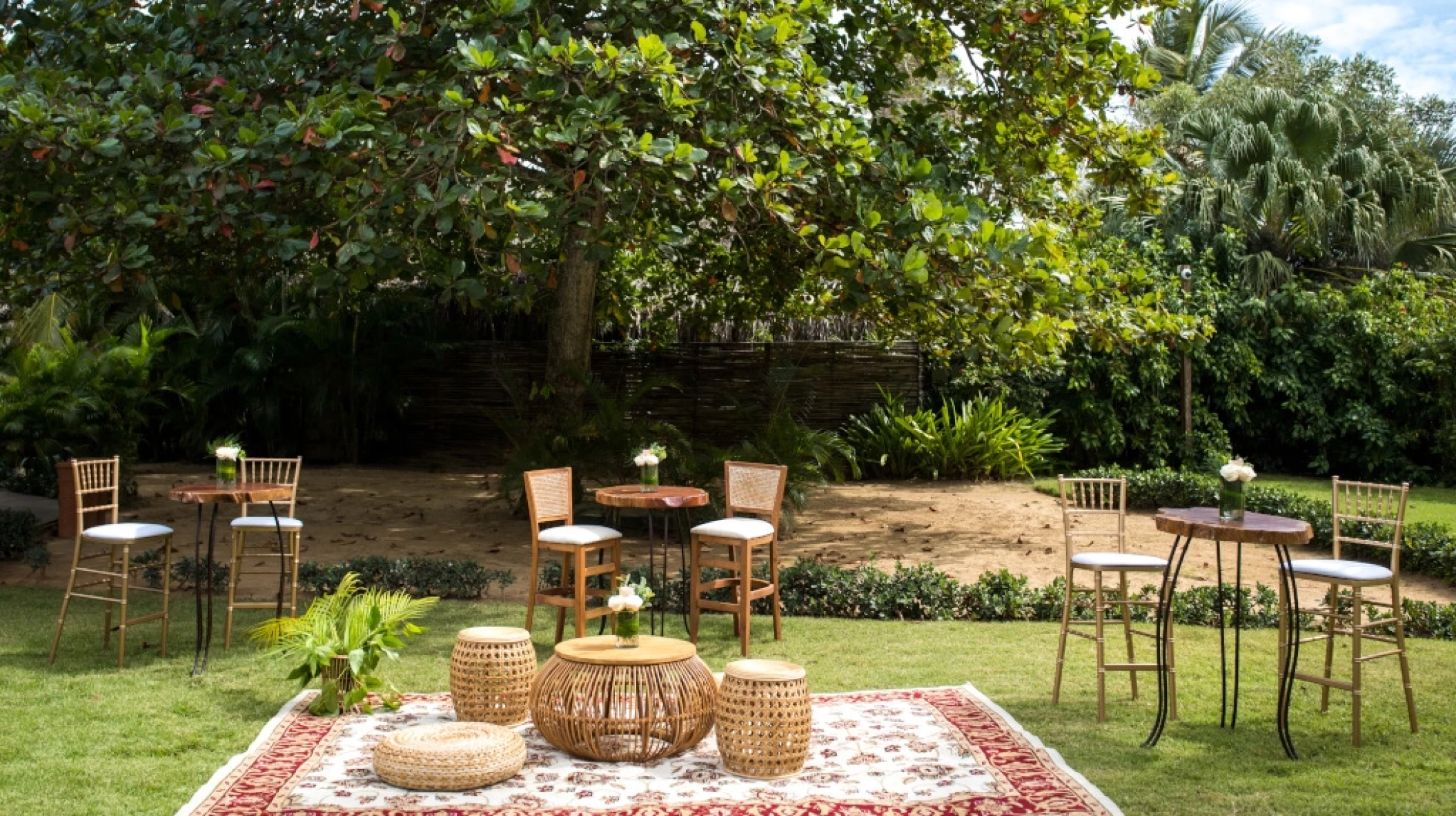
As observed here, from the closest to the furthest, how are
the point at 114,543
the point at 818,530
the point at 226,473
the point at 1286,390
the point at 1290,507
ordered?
1. the point at 226,473
2. the point at 114,543
3. the point at 1290,507
4. the point at 818,530
5. the point at 1286,390

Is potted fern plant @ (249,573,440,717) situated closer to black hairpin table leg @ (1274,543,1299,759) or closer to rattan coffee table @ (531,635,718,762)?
rattan coffee table @ (531,635,718,762)

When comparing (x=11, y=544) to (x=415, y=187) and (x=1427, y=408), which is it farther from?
(x=1427, y=408)

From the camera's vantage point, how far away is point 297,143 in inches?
276

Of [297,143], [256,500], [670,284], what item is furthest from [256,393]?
[256,500]

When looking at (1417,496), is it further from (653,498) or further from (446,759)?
(446,759)

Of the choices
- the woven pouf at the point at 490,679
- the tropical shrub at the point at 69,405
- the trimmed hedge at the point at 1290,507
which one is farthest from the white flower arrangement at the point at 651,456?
the tropical shrub at the point at 69,405

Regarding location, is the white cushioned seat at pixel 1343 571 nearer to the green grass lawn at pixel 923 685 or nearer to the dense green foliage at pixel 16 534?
the green grass lawn at pixel 923 685

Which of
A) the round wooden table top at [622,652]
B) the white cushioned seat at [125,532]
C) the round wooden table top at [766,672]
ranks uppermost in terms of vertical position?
the white cushioned seat at [125,532]

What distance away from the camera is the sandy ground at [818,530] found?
9.28 metres

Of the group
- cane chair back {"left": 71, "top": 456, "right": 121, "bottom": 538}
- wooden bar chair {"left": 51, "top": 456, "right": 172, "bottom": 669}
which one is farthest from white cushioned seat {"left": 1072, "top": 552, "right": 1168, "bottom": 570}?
cane chair back {"left": 71, "top": 456, "right": 121, "bottom": 538}

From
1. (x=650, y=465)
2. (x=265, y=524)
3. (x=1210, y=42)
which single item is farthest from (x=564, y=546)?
(x=1210, y=42)

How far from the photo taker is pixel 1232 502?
Answer: 496 centimetres

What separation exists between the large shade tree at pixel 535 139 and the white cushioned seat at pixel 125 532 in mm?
1592

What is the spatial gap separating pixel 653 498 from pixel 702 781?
2.15 meters
